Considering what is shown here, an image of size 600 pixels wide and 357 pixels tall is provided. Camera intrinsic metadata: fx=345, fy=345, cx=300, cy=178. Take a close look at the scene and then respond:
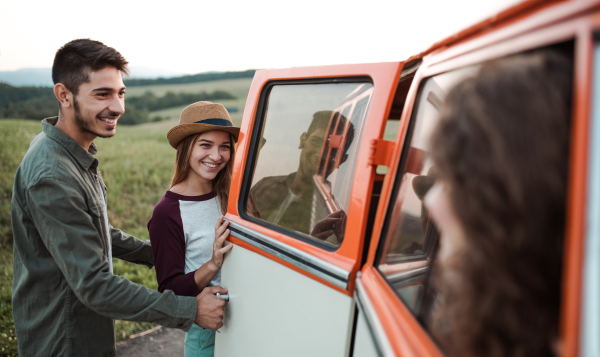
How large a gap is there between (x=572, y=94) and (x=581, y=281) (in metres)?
0.30

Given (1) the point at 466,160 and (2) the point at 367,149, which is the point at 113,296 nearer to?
(2) the point at 367,149

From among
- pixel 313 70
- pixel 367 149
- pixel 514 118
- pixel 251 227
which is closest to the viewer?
pixel 514 118

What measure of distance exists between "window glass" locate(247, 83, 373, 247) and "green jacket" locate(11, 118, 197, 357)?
0.75m

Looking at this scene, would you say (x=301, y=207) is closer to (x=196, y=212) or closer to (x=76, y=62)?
(x=196, y=212)

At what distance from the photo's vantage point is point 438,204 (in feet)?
2.21

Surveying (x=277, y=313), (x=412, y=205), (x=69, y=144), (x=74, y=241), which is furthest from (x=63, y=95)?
(x=412, y=205)

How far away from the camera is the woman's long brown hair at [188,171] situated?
7.18 ft

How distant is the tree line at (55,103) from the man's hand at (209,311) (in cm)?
1409

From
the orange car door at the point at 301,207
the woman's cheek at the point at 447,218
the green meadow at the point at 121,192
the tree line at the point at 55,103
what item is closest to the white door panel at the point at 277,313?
the orange car door at the point at 301,207

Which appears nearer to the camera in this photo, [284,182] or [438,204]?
[438,204]

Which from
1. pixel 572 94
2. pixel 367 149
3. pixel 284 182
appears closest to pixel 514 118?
pixel 572 94

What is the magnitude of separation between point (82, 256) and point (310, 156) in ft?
3.94

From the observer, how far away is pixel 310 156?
5.45 ft

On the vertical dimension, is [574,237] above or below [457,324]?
above
